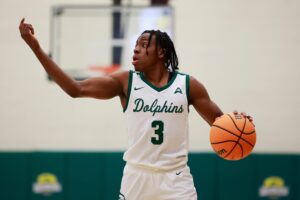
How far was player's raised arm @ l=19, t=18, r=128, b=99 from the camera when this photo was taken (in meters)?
3.28

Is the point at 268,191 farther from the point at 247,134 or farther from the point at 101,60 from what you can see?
the point at 247,134

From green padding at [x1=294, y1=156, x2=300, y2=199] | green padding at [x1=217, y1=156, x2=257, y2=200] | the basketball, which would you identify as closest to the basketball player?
the basketball

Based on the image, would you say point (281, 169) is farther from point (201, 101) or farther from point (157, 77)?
point (157, 77)

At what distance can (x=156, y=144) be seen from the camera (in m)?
3.47

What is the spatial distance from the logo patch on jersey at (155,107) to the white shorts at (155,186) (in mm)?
417

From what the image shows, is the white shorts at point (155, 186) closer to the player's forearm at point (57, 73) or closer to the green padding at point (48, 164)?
the player's forearm at point (57, 73)

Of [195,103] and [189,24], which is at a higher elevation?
[189,24]

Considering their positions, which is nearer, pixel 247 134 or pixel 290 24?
pixel 247 134

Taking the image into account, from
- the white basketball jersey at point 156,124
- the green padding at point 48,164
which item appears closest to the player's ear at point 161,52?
the white basketball jersey at point 156,124

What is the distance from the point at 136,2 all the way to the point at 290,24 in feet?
7.49

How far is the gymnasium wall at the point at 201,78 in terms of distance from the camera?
6.98 metres

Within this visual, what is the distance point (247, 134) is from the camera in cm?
362

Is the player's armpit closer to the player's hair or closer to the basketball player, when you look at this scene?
the basketball player

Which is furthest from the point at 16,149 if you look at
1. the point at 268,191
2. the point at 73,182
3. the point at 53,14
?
the point at 268,191
